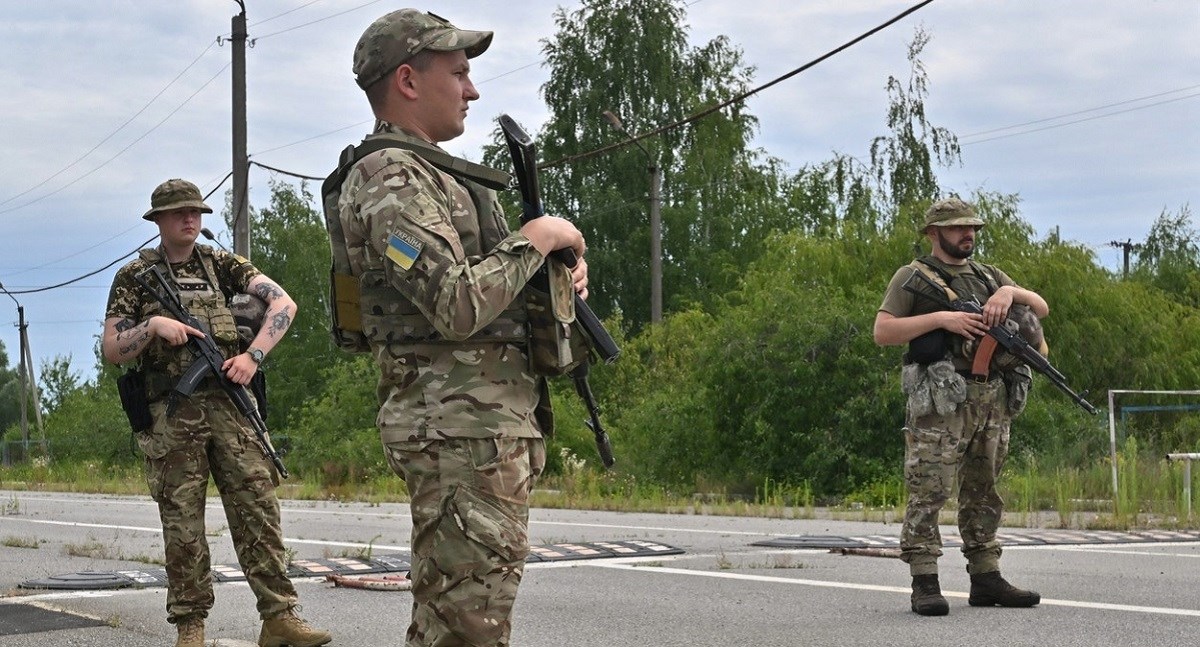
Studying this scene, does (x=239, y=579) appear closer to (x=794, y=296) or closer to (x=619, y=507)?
(x=619, y=507)

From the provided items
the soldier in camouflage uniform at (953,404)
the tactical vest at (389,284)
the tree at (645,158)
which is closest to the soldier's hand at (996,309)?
the soldier in camouflage uniform at (953,404)

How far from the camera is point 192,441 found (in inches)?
260

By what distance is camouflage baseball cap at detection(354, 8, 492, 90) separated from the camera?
3881 millimetres

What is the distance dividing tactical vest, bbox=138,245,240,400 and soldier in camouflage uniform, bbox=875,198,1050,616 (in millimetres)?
3194

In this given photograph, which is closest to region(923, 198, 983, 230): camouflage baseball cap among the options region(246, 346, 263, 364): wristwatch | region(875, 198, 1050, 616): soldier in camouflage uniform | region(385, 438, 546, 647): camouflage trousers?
region(875, 198, 1050, 616): soldier in camouflage uniform

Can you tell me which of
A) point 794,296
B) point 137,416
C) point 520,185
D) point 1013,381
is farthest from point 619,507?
point 520,185

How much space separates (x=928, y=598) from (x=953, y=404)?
0.93 meters

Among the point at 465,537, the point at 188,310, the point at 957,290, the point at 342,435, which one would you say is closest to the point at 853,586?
the point at 957,290

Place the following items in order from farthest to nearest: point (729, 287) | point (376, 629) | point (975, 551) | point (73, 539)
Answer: point (729, 287), point (73, 539), point (975, 551), point (376, 629)

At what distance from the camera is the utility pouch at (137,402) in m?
6.66

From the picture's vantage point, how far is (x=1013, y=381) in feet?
26.2

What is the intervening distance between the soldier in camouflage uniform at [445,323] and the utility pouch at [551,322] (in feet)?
0.08

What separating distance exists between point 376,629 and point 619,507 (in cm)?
1123

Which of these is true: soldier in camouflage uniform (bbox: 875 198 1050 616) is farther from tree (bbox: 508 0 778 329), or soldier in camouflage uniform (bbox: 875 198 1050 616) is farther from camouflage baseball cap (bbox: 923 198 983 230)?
tree (bbox: 508 0 778 329)
